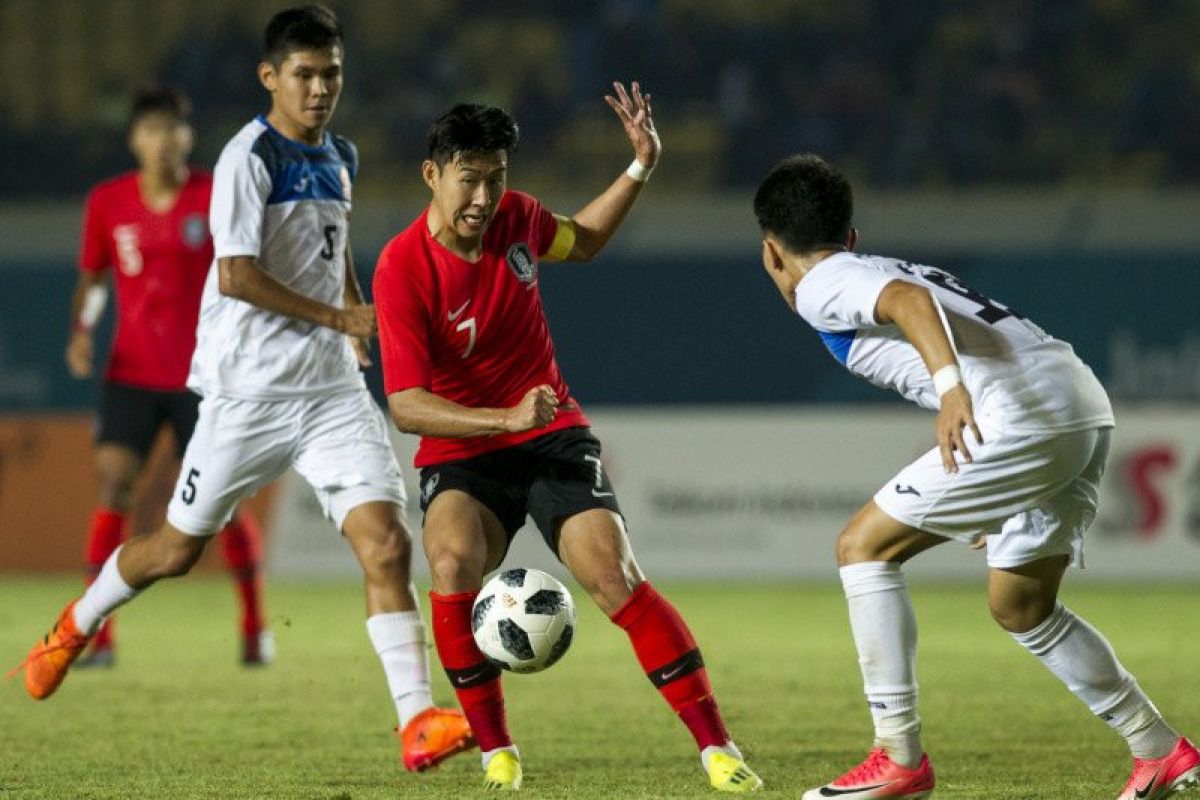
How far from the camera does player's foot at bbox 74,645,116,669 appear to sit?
8.76m

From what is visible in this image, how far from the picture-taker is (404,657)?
595 cm

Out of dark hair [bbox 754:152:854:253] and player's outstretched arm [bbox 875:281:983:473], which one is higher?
dark hair [bbox 754:152:854:253]

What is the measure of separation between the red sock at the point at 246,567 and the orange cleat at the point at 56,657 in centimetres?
194

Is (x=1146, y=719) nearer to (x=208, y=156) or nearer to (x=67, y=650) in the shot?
(x=67, y=650)

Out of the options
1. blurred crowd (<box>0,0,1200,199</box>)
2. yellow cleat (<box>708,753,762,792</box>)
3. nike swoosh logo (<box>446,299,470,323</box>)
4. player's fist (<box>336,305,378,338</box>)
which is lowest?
yellow cleat (<box>708,753,762,792</box>)

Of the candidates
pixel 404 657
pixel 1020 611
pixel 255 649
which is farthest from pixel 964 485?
pixel 255 649

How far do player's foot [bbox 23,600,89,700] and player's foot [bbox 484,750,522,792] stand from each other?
199cm

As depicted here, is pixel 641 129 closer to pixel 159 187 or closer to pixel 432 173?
pixel 432 173

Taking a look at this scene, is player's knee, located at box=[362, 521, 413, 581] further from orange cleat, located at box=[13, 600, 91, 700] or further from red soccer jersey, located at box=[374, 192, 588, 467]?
orange cleat, located at box=[13, 600, 91, 700]

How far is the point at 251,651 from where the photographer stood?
8.80 metres

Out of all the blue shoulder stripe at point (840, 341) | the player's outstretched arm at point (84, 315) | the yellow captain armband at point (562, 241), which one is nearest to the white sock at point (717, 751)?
the blue shoulder stripe at point (840, 341)

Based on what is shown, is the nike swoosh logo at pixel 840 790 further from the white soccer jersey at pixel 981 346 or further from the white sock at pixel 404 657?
the white sock at pixel 404 657

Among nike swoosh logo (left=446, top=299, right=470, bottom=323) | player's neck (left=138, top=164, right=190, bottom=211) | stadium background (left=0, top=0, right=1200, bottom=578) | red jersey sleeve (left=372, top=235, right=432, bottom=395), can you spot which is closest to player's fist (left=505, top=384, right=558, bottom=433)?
red jersey sleeve (left=372, top=235, right=432, bottom=395)

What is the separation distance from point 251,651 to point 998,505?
16.0 ft
